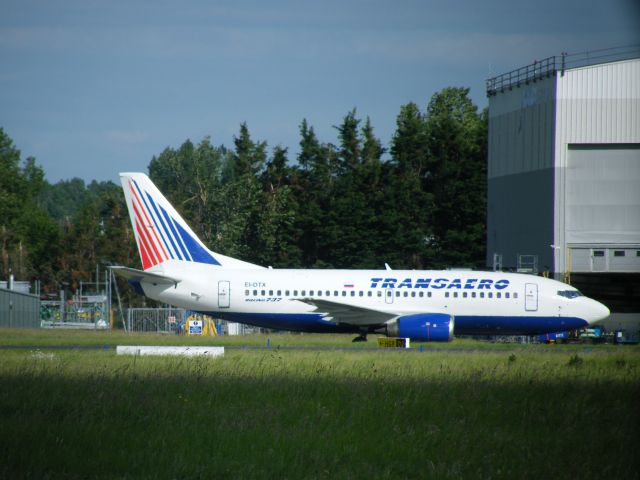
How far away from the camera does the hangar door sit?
48906mm

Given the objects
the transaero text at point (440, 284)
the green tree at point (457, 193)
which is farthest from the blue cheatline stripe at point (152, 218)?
the green tree at point (457, 193)

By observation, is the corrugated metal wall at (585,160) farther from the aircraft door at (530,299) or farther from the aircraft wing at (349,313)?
the aircraft wing at (349,313)

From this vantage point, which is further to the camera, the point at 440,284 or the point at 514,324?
the point at 514,324

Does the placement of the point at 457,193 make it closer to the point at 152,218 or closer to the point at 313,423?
the point at 152,218

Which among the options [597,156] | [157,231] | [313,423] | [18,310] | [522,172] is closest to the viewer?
[313,423]

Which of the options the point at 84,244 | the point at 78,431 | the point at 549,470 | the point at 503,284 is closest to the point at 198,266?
the point at 503,284

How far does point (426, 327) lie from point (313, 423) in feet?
68.8

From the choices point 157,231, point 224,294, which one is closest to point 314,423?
point 224,294

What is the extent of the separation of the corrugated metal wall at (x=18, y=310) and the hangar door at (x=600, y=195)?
33.7 meters

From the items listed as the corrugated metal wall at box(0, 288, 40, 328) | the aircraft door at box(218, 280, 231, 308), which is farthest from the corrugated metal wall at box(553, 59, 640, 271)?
the corrugated metal wall at box(0, 288, 40, 328)

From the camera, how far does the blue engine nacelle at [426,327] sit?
34.2 m

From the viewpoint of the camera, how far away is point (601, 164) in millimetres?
49156

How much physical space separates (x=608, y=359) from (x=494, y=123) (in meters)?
34.5

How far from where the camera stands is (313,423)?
13.8m
